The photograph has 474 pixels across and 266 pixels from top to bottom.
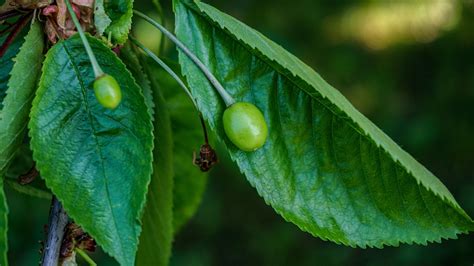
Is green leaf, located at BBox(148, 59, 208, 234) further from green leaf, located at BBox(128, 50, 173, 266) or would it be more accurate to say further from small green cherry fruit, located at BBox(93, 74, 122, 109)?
small green cherry fruit, located at BBox(93, 74, 122, 109)

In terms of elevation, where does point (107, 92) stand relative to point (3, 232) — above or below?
above

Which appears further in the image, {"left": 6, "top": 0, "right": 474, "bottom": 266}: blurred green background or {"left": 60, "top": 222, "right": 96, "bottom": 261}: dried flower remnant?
{"left": 6, "top": 0, "right": 474, "bottom": 266}: blurred green background

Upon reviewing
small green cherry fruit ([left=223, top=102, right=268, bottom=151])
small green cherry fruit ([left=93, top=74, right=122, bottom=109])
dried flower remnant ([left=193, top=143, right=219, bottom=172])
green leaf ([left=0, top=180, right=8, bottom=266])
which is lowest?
green leaf ([left=0, top=180, right=8, bottom=266])

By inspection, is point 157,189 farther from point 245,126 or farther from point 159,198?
point 245,126

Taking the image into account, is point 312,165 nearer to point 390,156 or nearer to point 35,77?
point 390,156

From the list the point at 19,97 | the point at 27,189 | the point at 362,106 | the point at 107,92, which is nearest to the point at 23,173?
the point at 27,189

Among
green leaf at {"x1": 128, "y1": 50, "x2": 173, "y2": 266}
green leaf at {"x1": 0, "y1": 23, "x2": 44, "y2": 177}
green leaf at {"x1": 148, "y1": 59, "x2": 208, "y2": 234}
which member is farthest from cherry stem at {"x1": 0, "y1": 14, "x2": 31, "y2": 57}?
green leaf at {"x1": 148, "y1": 59, "x2": 208, "y2": 234}

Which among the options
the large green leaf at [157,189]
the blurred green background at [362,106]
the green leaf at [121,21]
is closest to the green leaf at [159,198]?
the large green leaf at [157,189]

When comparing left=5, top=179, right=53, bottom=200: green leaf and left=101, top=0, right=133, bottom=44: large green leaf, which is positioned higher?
left=101, top=0, right=133, bottom=44: large green leaf

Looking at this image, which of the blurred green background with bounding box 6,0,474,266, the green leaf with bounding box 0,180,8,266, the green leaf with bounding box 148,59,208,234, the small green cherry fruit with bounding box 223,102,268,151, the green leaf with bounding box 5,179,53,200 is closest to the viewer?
the green leaf with bounding box 0,180,8,266
